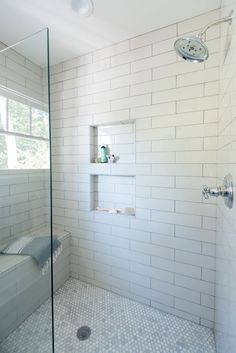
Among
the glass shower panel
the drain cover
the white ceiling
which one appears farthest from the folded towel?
the white ceiling

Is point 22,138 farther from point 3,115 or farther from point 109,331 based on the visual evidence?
point 109,331

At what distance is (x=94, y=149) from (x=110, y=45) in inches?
40.0

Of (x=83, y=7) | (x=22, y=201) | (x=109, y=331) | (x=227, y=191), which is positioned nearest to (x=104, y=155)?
(x=22, y=201)

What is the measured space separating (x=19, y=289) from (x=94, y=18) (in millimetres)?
2248

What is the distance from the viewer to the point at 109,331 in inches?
57.6

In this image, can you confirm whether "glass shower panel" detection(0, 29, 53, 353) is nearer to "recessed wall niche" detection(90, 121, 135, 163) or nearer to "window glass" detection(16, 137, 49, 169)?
"window glass" detection(16, 137, 49, 169)

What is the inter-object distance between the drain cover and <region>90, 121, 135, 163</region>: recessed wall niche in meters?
1.47

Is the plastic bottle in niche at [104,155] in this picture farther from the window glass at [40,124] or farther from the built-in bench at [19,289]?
the built-in bench at [19,289]

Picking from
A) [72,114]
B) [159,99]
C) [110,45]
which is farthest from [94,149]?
[110,45]

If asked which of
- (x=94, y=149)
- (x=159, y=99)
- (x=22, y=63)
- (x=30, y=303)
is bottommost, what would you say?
(x=30, y=303)

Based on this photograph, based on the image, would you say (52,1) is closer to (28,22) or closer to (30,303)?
(28,22)

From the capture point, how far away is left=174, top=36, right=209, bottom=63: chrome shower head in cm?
83

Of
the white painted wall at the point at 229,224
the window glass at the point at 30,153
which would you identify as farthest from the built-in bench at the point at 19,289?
the white painted wall at the point at 229,224

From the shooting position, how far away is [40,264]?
62.5 inches
